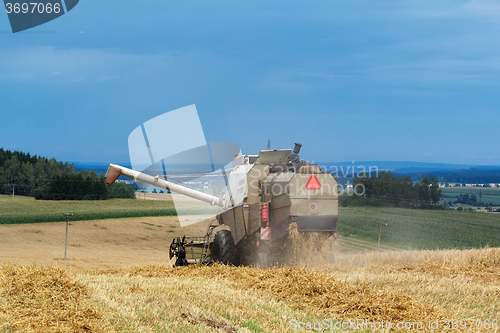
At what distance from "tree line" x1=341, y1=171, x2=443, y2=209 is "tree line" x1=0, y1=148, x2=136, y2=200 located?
44159mm

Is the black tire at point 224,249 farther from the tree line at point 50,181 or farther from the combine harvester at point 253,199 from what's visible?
the tree line at point 50,181

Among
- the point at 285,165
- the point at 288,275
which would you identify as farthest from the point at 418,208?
the point at 288,275

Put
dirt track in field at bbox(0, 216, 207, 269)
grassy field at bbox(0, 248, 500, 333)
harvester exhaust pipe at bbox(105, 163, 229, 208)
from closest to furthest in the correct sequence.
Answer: grassy field at bbox(0, 248, 500, 333) → harvester exhaust pipe at bbox(105, 163, 229, 208) → dirt track in field at bbox(0, 216, 207, 269)

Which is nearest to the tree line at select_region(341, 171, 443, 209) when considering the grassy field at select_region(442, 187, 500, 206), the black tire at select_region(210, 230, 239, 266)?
the grassy field at select_region(442, 187, 500, 206)

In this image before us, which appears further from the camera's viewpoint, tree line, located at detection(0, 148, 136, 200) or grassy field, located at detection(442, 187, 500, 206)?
grassy field, located at detection(442, 187, 500, 206)

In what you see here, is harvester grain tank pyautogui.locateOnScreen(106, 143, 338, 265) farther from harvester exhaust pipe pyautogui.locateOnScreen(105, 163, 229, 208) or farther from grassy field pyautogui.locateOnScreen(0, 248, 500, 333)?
grassy field pyautogui.locateOnScreen(0, 248, 500, 333)

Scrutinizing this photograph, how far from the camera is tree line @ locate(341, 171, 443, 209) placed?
73250mm

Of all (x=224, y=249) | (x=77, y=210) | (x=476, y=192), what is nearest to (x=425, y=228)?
(x=224, y=249)

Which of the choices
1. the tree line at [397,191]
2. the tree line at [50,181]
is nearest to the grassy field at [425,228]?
the tree line at [397,191]

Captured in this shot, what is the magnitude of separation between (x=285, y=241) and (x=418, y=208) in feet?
214

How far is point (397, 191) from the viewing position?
75.9m

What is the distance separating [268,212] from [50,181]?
280 ft

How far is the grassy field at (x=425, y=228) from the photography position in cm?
4184

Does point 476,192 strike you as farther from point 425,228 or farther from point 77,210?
point 77,210
